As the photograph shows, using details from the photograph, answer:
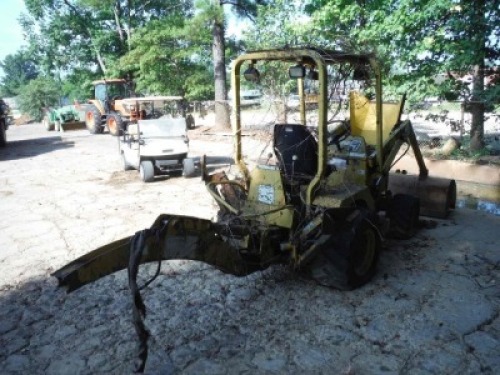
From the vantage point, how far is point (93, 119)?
18172 mm

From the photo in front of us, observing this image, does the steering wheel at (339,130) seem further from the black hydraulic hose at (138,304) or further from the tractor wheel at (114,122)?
the tractor wheel at (114,122)

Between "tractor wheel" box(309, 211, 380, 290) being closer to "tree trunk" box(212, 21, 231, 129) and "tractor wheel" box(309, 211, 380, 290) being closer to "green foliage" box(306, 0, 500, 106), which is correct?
"green foliage" box(306, 0, 500, 106)

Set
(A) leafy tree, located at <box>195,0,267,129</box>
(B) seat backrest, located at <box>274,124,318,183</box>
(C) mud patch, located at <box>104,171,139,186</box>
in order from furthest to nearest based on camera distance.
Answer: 1. (A) leafy tree, located at <box>195,0,267,129</box>
2. (C) mud patch, located at <box>104,171,139,186</box>
3. (B) seat backrest, located at <box>274,124,318,183</box>

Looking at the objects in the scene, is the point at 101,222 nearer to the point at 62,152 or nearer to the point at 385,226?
the point at 385,226

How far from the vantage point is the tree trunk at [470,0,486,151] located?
306 inches

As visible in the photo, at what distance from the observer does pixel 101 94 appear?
18.4 meters

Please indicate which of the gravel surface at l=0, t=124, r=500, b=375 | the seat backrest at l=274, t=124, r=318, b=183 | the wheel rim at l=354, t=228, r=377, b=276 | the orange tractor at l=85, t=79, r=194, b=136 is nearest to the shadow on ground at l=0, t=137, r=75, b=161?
the orange tractor at l=85, t=79, r=194, b=136

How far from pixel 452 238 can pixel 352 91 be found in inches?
89.6

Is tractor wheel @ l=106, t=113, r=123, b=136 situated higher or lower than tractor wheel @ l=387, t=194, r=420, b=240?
higher

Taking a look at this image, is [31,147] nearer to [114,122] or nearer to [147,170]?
[114,122]

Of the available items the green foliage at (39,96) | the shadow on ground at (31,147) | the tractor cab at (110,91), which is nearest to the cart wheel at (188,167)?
the shadow on ground at (31,147)

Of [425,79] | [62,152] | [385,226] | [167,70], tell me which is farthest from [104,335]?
[167,70]

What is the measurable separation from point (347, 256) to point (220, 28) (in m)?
13.0

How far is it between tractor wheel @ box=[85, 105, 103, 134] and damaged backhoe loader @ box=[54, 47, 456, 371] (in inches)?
587
